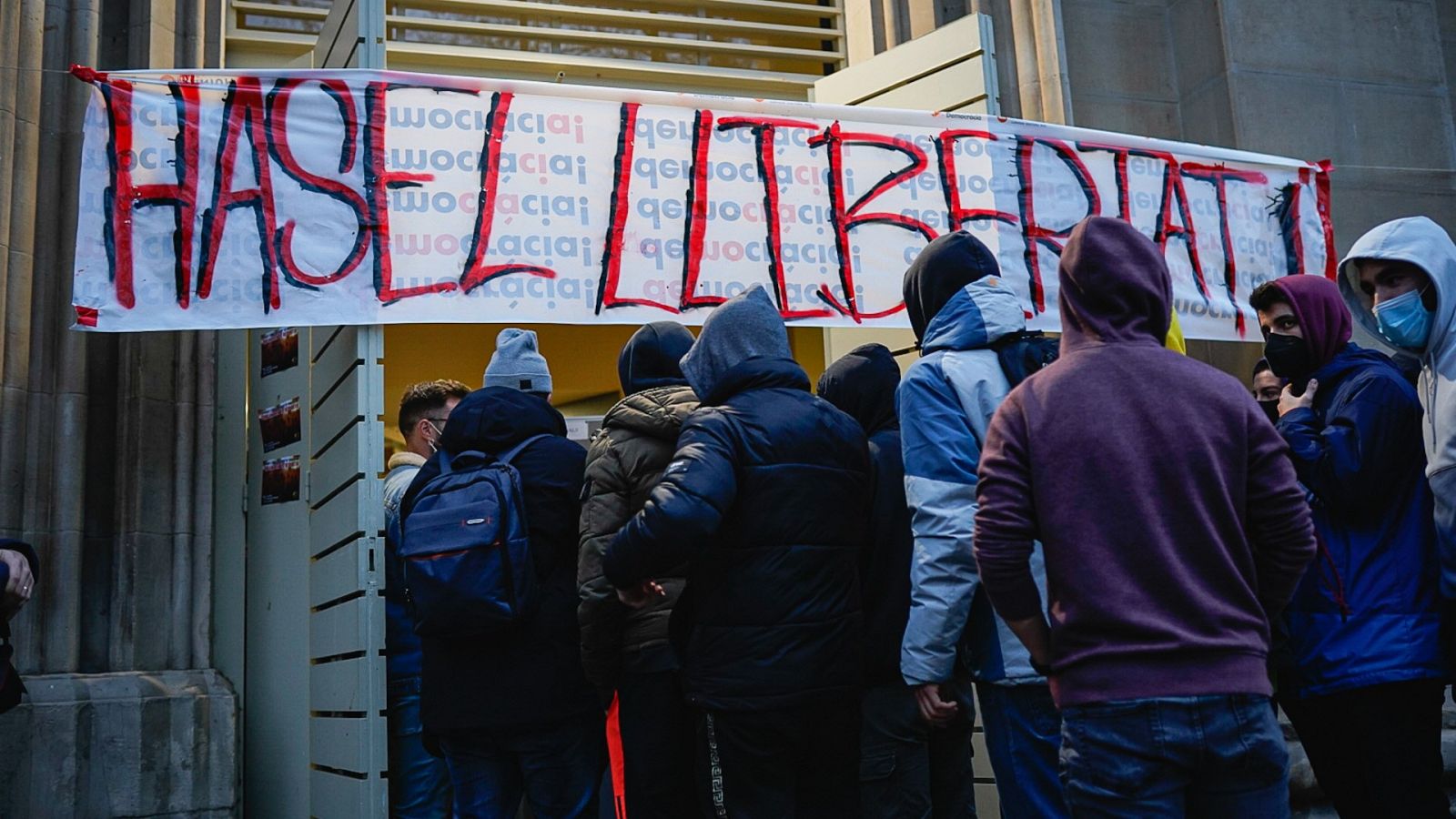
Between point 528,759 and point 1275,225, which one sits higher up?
point 1275,225

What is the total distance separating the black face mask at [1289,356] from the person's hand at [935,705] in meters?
1.34

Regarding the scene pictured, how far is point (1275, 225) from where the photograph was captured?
7324 millimetres

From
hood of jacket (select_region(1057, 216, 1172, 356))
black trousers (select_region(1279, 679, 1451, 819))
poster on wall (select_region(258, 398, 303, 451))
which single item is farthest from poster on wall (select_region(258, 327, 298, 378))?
black trousers (select_region(1279, 679, 1451, 819))

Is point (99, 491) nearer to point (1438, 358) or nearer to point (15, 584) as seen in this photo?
point (15, 584)

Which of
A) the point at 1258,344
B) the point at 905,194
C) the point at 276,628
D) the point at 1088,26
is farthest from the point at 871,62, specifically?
the point at 276,628

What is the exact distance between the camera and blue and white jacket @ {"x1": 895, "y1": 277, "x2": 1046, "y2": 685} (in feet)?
11.4

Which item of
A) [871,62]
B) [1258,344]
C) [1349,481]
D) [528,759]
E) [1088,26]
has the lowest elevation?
[528,759]

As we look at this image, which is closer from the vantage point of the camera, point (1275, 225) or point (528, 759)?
point (528, 759)

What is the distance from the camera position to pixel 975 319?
3738 millimetres

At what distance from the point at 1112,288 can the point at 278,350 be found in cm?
487

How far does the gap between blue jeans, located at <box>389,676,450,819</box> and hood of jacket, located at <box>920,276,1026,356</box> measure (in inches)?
104

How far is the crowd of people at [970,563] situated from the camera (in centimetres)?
271

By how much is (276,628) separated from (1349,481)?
4.76 metres

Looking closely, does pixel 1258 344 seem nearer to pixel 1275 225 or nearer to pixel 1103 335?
pixel 1275 225
